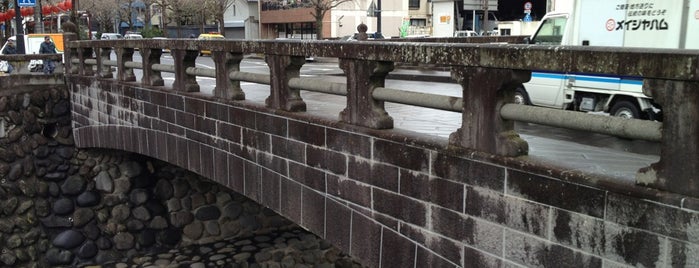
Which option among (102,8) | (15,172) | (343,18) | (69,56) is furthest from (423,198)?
(102,8)

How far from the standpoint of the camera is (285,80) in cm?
642

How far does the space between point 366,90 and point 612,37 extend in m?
5.74

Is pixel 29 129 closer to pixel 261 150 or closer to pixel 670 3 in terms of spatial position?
pixel 261 150

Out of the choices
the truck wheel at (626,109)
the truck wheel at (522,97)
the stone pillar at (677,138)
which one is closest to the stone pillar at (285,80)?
the stone pillar at (677,138)

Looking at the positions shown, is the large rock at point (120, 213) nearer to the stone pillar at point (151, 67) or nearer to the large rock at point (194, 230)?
the large rock at point (194, 230)

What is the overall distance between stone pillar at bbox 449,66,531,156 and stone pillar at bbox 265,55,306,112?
2414 millimetres

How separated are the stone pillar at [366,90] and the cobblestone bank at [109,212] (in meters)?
7.61

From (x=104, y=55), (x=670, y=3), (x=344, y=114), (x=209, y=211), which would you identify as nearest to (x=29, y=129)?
(x=104, y=55)

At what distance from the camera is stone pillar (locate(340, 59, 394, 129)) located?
16.8 feet

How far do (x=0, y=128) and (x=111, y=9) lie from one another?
58.2 metres

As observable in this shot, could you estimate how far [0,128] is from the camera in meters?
13.3

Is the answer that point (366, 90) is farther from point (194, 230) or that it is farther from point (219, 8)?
point (219, 8)

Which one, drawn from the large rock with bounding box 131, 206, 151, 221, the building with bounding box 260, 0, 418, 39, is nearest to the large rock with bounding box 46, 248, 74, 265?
the large rock with bounding box 131, 206, 151, 221

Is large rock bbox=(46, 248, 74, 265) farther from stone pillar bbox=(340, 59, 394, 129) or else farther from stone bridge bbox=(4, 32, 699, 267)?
stone pillar bbox=(340, 59, 394, 129)
